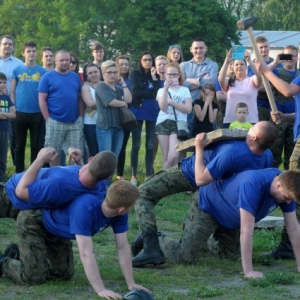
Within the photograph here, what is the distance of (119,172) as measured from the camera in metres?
12.8

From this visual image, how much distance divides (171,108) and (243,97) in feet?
3.43

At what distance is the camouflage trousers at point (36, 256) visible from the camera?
6.90 meters

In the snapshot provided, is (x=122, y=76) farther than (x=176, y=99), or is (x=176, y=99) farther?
(x=122, y=76)

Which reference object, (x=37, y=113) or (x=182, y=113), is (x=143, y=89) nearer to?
(x=182, y=113)

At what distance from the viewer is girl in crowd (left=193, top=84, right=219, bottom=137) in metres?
12.1

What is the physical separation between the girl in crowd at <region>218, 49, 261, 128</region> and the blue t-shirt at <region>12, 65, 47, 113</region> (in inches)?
105

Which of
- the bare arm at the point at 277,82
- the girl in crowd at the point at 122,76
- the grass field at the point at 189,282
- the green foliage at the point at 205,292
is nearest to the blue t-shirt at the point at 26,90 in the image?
the girl in crowd at the point at 122,76

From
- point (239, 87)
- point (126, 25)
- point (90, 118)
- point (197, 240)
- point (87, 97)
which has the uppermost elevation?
point (126, 25)

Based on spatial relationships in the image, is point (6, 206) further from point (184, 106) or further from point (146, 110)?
point (146, 110)

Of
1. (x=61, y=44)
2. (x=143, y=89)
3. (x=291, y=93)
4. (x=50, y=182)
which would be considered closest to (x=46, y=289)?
(x=50, y=182)

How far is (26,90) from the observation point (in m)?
12.1

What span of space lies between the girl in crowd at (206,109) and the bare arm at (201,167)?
4.61 m

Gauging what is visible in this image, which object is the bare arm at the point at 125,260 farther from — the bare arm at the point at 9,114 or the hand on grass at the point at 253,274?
the bare arm at the point at 9,114

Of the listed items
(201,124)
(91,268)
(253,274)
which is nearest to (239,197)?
(253,274)
